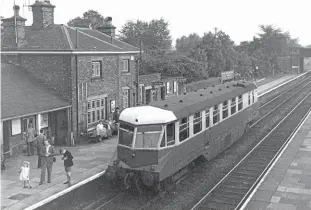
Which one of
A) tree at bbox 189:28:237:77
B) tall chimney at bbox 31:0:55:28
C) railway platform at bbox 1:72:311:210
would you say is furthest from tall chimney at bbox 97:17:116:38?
tree at bbox 189:28:237:77

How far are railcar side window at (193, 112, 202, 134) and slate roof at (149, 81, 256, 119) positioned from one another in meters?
0.23

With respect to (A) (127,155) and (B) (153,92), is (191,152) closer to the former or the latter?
(A) (127,155)

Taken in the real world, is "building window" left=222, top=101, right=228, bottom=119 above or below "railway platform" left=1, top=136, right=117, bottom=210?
above

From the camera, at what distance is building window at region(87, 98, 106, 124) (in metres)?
21.1

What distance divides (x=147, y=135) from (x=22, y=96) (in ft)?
26.7

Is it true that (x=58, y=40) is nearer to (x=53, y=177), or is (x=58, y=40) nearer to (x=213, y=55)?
(x=53, y=177)

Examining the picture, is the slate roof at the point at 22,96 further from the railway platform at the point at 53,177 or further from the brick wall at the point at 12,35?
the railway platform at the point at 53,177

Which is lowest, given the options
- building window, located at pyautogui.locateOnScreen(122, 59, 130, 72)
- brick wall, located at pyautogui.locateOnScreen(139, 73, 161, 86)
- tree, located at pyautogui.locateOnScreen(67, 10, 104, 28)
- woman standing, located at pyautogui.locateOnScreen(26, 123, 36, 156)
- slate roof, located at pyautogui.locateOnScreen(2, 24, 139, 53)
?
woman standing, located at pyautogui.locateOnScreen(26, 123, 36, 156)

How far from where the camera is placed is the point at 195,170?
15539mm

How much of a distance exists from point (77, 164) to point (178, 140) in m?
5.00

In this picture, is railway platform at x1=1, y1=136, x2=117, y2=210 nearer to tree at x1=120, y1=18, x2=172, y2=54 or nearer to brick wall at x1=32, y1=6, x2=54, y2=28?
brick wall at x1=32, y1=6, x2=54, y2=28

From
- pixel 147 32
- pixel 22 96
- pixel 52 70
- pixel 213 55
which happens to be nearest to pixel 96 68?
pixel 52 70

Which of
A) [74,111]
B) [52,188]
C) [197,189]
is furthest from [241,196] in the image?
[74,111]

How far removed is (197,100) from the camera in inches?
612
